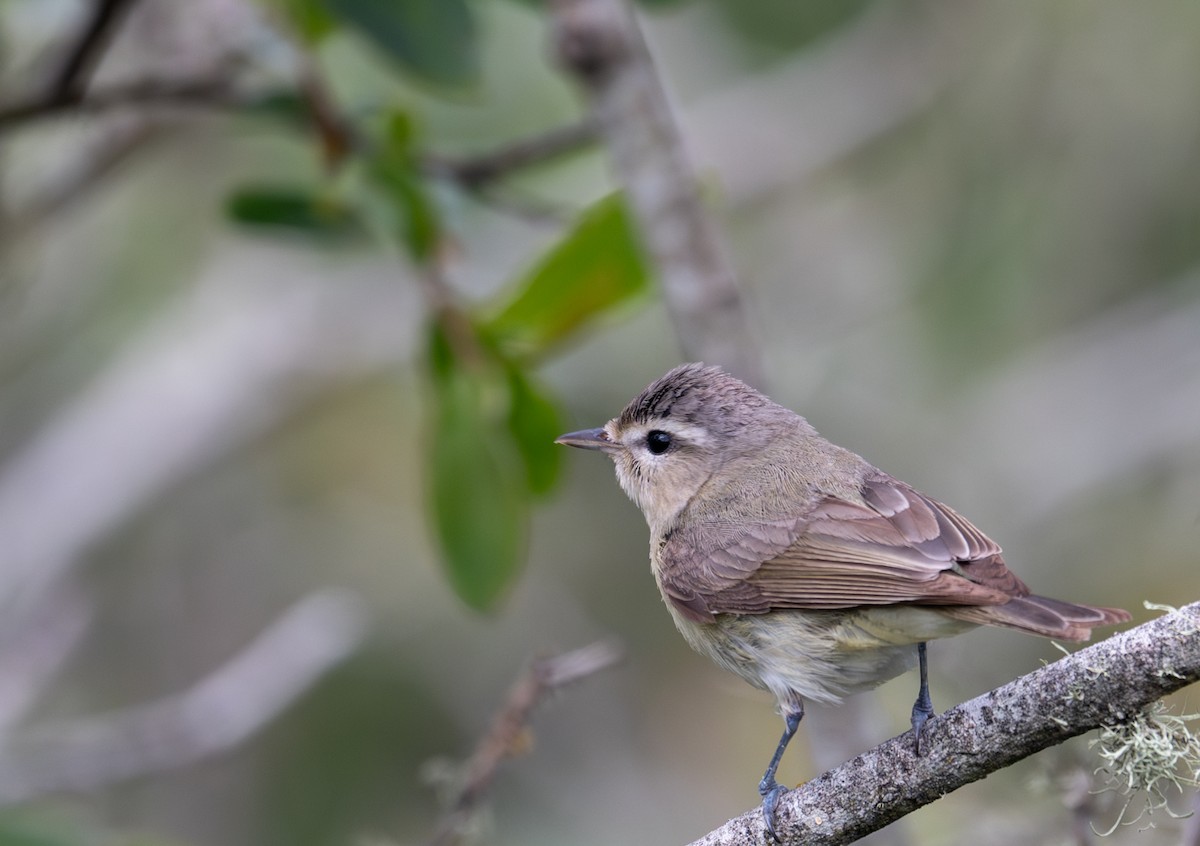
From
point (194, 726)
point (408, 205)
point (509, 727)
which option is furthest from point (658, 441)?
point (194, 726)

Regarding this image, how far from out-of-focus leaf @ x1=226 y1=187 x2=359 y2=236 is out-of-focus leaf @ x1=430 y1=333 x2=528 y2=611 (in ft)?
3.15

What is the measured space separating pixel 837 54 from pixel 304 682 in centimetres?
433

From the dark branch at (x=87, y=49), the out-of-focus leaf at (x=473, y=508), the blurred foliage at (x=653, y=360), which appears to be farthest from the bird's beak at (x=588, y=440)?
the dark branch at (x=87, y=49)

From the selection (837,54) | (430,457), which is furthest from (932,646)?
(837,54)

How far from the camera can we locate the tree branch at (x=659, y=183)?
4.09m

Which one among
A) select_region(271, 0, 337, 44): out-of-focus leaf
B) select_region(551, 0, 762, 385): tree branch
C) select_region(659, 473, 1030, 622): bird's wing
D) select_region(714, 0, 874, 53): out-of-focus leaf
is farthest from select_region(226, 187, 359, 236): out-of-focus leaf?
select_region(714, 0, 874, 53): out-of-focus leaf

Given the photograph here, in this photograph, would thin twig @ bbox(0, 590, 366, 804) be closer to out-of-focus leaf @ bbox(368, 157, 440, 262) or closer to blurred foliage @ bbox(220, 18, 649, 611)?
blurred foliage @ bbox(220, 18, 649, 611)

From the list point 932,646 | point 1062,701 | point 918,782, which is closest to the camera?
point 1062,701

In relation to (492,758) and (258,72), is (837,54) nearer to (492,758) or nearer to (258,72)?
(258,72)

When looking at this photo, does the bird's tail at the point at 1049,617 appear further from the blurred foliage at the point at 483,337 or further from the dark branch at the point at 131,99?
the dark branch at the point at 131,99

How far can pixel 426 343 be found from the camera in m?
4.08

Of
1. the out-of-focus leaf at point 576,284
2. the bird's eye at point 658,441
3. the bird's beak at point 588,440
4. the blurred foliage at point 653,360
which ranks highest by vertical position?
the out-of-focus leaf at point 576,284

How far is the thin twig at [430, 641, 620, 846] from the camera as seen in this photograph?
124 inches

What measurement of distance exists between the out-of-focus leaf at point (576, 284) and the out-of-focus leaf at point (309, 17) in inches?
40.3
